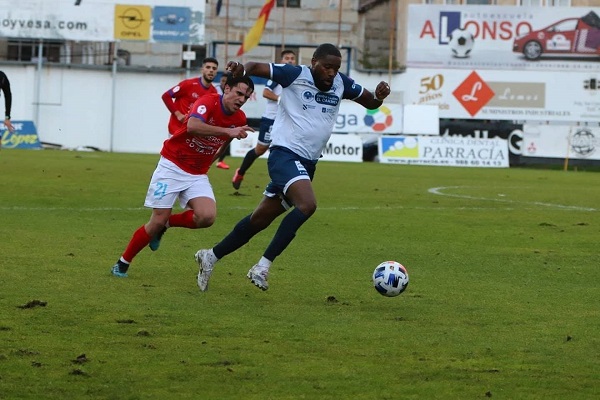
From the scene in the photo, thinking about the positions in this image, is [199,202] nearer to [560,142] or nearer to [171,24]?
[560,142]

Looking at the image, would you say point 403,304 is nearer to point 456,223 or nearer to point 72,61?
point 456,223

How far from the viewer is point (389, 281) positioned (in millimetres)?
8688

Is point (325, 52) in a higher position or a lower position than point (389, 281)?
higher

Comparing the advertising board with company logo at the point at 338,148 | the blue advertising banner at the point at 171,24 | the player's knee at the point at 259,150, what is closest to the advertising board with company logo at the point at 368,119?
the advertising board with company logo at the point at 338,148

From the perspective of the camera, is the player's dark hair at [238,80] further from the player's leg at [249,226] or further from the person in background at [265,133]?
the person in background at [265,133]

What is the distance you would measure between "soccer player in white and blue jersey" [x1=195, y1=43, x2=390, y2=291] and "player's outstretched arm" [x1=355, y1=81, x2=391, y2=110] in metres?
0.43

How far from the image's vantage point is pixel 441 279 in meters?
9.95

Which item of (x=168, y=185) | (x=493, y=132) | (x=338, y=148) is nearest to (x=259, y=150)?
(x=168, y=185)

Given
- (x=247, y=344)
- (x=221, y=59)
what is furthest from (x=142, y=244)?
(x=221, y=59)

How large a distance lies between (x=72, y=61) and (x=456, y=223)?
33558 millimetres

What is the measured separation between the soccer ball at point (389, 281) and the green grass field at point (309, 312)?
3.4 inches

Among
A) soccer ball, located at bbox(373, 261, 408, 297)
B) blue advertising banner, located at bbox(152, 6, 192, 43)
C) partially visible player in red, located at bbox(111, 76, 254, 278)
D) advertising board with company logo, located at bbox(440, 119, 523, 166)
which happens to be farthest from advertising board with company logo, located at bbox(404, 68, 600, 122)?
soccer ball, located at bbox(373, 261, 408, 297)

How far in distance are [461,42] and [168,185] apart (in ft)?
122

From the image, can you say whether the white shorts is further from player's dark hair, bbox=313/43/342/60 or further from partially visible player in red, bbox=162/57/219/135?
partially visible player in red, bbox=162/57/219/135
